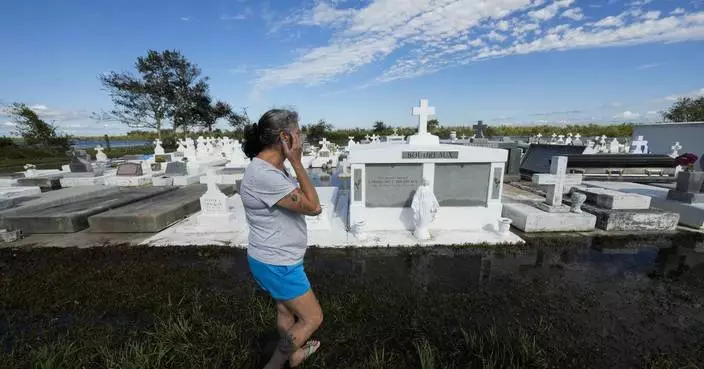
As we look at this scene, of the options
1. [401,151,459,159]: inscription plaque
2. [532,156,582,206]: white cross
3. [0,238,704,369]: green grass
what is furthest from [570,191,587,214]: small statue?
[401,151,459,159]: inscription plaque

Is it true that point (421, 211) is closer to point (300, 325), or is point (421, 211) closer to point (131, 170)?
point (300, 325)

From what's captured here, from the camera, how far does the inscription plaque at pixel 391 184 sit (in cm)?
544

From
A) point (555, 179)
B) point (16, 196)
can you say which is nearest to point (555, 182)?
point (555, 179)

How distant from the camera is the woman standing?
5.25 ft

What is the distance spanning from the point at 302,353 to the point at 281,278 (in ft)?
2.90

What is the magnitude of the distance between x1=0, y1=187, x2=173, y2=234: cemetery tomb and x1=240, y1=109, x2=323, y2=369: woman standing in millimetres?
6315

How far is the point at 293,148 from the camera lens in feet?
5.75

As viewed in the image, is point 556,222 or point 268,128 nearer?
point 268,128

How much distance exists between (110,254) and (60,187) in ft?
28.3

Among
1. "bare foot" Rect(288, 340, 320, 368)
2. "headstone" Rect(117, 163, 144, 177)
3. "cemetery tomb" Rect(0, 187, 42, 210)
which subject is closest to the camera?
"bare foot" Rect(288, 340, 320, 368)

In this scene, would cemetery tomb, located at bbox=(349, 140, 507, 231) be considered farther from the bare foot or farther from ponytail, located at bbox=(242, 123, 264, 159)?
ponytail, located at bbox=(242, 123, 264, 159)

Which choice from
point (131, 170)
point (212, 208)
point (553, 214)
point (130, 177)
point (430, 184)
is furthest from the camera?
point (131, 170)

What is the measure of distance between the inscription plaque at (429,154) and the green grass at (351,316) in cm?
186

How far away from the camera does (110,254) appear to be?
15.2 ft
